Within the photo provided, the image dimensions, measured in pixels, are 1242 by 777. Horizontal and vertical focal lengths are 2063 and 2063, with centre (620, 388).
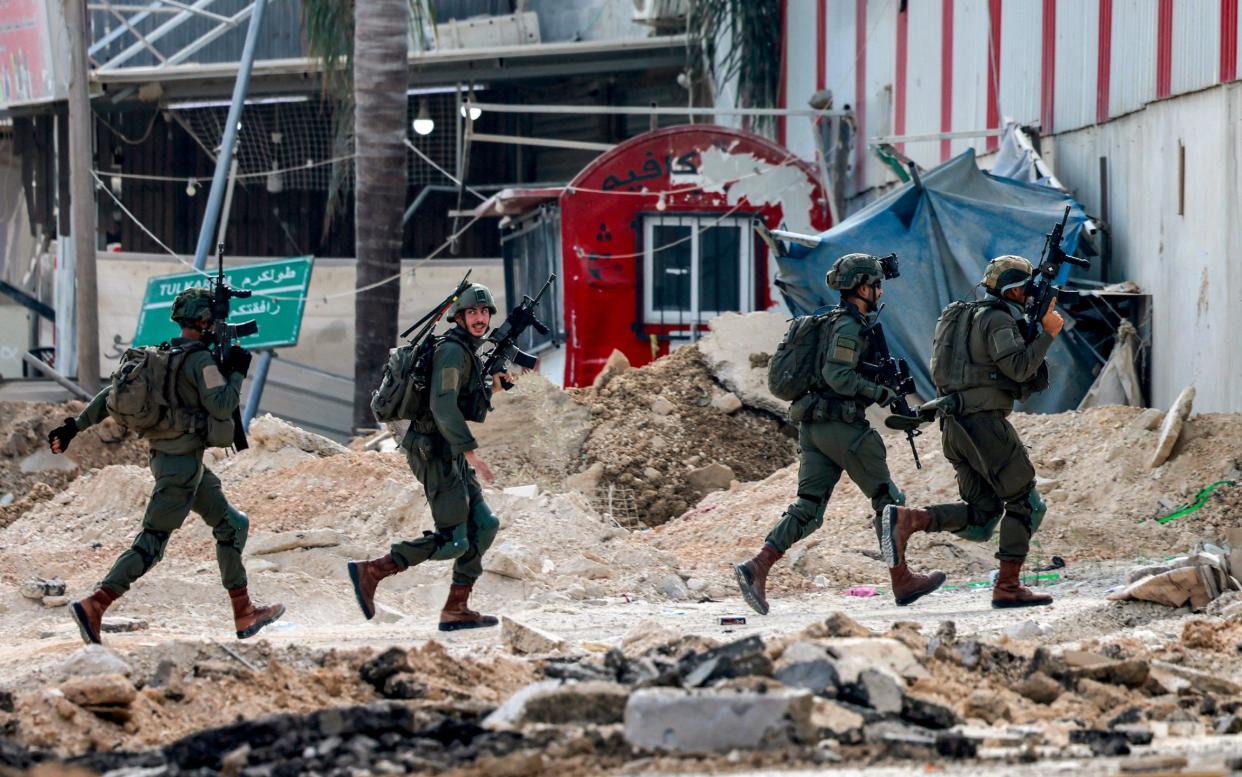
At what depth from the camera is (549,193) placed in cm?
1997

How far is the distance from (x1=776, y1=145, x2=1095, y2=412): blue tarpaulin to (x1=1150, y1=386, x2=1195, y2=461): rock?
280 centimetres

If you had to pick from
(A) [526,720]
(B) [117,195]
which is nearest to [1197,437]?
(A) [526,720]

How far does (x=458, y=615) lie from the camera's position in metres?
9.26

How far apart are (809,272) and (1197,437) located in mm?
3706

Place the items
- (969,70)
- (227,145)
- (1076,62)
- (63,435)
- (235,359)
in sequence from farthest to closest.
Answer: (227,145) → (969,70) → (1076,62) → (63,435) → (235,359)

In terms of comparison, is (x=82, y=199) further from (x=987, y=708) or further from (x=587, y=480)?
(x=987, y=708)

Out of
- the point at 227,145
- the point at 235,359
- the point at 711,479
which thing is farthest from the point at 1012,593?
the point at 227,145

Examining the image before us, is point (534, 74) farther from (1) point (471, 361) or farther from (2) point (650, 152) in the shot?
(1) point (471, 361)

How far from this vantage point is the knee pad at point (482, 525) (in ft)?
30.2

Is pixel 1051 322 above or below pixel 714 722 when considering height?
above

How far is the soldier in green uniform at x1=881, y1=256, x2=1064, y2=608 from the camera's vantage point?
9078 mm

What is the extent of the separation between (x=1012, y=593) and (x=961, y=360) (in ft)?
3.66

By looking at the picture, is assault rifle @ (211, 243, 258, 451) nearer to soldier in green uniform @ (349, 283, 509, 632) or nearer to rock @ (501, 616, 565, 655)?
soldier in green uniform @ (349, 283, 509, 632)

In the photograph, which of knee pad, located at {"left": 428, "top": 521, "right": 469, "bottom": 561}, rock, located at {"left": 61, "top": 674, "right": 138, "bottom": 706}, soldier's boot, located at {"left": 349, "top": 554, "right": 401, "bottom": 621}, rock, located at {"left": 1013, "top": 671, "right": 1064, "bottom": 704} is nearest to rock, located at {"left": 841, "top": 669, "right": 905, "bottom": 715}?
rock, located at {"left": 1013, "top": 671, "right": 1064, "bottom": 704}
